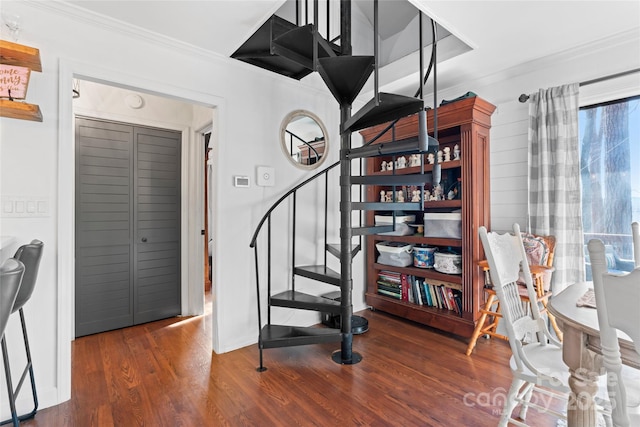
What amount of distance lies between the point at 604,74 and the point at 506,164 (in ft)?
2.92

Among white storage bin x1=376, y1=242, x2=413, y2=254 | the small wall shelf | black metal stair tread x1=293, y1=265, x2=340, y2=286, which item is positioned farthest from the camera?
white storage bin x1=376, y1=242, x2=413, y2=254

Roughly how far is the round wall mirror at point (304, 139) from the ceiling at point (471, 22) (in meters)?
0.80

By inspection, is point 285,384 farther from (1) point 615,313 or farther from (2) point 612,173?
(2) point 612,173

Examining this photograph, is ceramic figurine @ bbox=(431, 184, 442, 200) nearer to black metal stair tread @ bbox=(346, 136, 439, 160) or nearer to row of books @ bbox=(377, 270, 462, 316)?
row of books @ bbox=(377, 270, 462, 316)

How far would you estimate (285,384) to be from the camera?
2.07 m

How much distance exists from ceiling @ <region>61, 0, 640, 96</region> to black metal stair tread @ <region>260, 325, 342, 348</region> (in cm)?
223

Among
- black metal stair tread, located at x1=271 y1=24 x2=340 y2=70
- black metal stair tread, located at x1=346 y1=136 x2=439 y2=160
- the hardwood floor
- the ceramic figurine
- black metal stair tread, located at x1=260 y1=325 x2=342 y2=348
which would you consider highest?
black metal stair tread, located at x1=271 y1=24 x2=340 y2=70

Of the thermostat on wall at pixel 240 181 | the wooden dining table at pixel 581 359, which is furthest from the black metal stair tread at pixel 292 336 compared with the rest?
the wooden dining table at pixel 581 359

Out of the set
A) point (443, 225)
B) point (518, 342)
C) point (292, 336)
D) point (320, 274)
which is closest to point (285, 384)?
point (292, 336)

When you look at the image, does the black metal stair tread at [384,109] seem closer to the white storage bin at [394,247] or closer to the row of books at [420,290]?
the white storage bin at [394,247]

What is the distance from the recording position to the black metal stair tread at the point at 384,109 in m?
1.86

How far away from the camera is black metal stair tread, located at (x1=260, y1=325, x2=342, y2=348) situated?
7.53 feet

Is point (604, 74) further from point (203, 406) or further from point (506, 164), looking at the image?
point (203, 406)

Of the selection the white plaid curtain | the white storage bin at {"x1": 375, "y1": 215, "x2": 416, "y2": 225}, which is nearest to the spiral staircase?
the white storage bin at {"x1": 375, "y1": 215, "x2": 416, "y2": 225}
